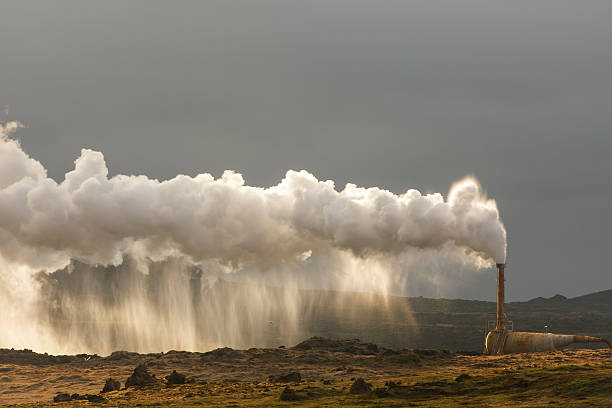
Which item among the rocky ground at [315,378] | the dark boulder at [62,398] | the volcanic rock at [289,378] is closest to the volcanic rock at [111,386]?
the rocky ground at [315,378]

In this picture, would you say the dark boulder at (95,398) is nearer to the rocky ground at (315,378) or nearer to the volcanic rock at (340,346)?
the rocky ground at (315,378)

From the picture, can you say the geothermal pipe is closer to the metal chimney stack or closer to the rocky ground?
the metal chimney stack

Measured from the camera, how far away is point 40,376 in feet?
323

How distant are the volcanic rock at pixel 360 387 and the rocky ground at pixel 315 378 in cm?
10

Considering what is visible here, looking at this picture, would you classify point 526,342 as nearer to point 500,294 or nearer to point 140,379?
point 500,294

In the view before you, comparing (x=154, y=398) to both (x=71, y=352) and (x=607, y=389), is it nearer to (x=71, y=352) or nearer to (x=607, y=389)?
(x=607, y=389)

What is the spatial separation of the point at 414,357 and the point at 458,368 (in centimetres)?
700

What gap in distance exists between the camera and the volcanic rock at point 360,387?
73125 millimetres

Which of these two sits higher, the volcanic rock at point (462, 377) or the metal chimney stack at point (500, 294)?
the metal chimney stack at point (500, 294)

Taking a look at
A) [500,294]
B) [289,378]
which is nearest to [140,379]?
[289,378]

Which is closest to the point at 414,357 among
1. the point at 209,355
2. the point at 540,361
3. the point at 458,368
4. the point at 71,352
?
the point at 458,368

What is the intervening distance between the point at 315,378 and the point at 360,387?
43.8 feet

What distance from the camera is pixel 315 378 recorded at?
85.9 m

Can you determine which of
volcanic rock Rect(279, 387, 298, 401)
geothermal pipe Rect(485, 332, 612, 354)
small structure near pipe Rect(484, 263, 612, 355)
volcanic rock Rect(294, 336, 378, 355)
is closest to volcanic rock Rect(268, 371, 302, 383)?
volcanic rock Rect(279, 387, 298, 401)
